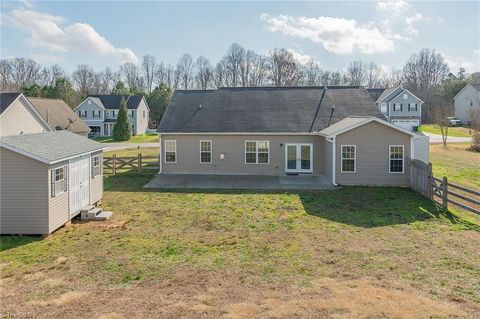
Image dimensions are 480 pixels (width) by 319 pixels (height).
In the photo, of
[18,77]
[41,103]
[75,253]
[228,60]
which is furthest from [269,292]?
[18,77]

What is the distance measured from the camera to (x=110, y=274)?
8.24 meters

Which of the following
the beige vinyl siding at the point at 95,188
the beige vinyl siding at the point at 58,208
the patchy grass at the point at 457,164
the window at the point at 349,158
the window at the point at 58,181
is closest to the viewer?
the beige vinyl siding at the point at 58,208

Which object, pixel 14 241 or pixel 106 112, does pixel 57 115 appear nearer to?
pixel 106 112

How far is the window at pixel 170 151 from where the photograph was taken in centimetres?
2286

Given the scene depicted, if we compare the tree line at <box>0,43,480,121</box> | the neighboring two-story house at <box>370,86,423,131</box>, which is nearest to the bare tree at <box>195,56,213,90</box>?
the tree line at <box>0,43,480,121</box>

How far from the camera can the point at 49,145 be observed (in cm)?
1216

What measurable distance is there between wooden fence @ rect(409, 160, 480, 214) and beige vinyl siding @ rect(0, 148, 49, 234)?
13765mm

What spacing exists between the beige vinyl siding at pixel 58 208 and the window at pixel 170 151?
35.6 feet

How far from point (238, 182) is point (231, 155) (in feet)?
9.04

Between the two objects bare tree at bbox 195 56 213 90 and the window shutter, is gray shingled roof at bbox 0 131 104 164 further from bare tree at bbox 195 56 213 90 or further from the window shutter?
bare tree at bbox 195 56 213 90

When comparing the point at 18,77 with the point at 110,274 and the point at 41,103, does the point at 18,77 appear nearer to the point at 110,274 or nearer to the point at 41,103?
the point at 41,103

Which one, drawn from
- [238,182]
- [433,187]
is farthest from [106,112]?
[433,187]

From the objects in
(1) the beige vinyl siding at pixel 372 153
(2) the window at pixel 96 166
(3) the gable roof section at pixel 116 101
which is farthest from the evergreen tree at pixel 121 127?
(1) the beige vinyl siding at pixel 372 153

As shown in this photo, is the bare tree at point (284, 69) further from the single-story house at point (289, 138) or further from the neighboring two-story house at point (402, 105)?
the single-story house at point (289, 138)
